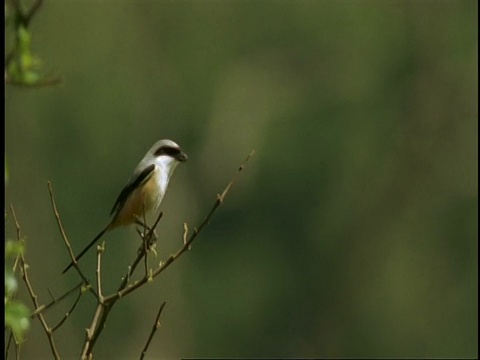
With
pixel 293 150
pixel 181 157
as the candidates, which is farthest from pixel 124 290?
pixel 293 150

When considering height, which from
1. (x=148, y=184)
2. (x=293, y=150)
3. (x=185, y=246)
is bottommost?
(x=293, y=150)

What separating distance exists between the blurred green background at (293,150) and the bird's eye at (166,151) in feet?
35.2

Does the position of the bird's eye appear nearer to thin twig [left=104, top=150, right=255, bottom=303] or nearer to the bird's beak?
the bird's beak

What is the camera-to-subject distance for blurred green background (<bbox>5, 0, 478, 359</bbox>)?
50.6 feet

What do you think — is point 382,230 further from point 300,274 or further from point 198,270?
point 198,270

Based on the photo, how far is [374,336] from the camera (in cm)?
1747

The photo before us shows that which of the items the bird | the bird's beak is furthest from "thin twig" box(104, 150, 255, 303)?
the bird

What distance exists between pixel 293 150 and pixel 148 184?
15.3 meters

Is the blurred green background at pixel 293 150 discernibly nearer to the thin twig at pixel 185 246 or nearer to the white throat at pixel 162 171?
the white throat at pixel 162 171

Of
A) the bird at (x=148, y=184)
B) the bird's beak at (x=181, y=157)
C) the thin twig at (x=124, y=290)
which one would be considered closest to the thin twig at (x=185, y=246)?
the thin twig at (x=124, y=290)

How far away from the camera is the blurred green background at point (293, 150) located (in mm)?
15430

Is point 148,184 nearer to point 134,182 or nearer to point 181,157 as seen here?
point 134,182

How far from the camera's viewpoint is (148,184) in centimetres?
331

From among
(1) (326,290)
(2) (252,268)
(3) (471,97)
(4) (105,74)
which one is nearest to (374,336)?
(1) (326,290)
